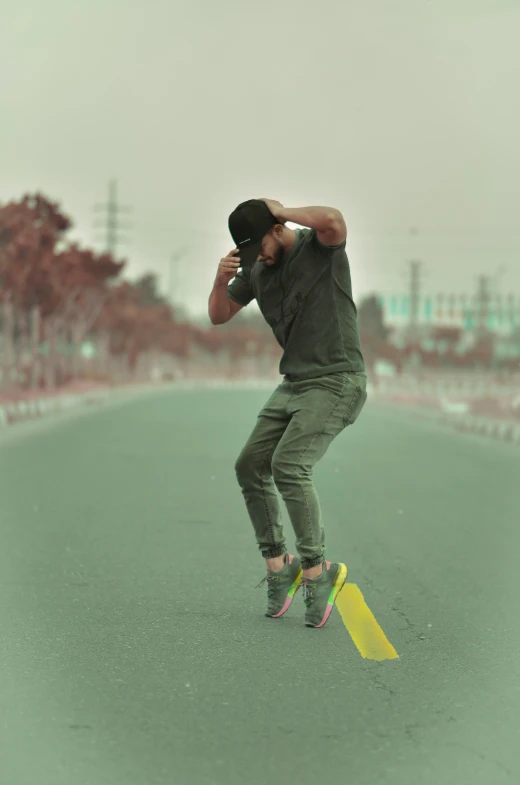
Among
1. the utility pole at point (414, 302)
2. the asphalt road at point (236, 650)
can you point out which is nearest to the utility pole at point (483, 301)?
the utility pole at point (414, 302)

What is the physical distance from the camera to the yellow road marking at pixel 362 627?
5457mm

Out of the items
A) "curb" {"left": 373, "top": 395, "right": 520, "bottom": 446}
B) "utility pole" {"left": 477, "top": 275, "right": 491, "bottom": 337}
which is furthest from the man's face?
"utility pole" {"left": 477, "top": 275, "right": 491, "bottom": 337}

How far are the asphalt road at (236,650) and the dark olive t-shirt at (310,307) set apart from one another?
1234mm

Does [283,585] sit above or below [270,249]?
below

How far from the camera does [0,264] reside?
123 ft

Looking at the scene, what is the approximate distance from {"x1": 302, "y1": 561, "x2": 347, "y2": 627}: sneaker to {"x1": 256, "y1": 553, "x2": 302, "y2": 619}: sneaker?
0.17 meters

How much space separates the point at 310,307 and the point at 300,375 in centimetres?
32

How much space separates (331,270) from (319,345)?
345 mm

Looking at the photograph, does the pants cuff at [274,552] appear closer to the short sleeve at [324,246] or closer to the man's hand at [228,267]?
the man's hand at [228,267]

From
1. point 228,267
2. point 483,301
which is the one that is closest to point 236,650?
point 228,267

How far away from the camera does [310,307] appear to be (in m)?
5.79

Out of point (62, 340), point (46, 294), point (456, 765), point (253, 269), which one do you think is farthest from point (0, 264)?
point (456, 765)

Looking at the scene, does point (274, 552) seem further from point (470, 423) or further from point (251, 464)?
point (470, 423)

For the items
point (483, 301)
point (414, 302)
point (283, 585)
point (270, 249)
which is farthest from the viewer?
point (483, 301)
